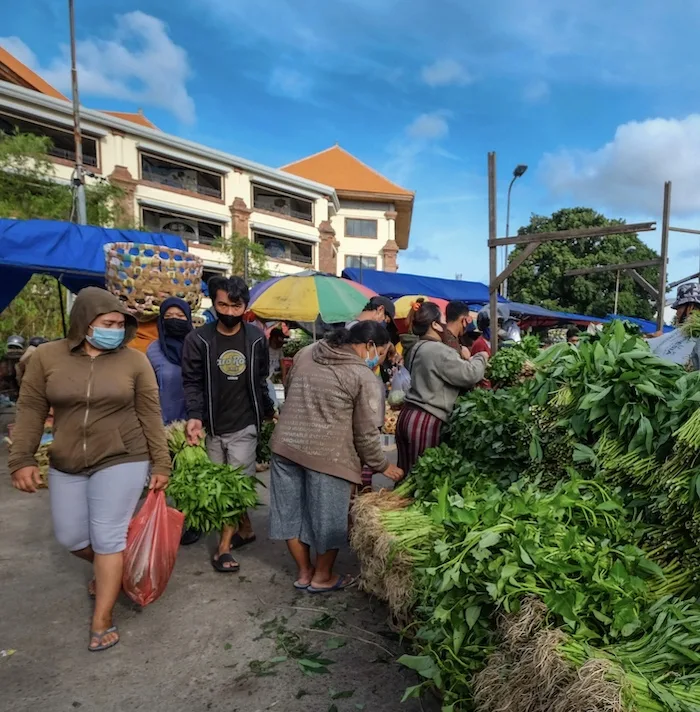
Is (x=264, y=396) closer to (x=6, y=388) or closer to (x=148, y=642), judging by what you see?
(x=148, y=642)

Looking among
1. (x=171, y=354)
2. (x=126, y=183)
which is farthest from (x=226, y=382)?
(x=126, y=183)

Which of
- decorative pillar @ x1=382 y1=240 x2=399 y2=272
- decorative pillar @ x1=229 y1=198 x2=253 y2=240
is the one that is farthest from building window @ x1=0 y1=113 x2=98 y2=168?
decorative pillar @ x1=382 y1=240 x2=399 y2=272

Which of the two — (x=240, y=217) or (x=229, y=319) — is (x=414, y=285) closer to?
(x=229, y=319)

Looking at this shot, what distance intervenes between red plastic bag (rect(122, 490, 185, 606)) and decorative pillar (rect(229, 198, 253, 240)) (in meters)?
25.5

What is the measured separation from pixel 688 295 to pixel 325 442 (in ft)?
8.20

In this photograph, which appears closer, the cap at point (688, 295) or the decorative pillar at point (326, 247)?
the cap at point (688, 295)

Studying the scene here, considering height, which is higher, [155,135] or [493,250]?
[155,135]

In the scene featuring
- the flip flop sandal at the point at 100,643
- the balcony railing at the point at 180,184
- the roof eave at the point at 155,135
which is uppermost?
the roof eave at the point at 155,135

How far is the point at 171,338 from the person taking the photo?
12.7ft

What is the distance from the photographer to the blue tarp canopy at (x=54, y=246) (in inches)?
218

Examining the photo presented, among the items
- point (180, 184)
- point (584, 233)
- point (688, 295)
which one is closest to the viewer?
point (688, 295)

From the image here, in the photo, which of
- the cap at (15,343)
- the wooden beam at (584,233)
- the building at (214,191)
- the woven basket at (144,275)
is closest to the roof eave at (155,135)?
the building at (214,191)

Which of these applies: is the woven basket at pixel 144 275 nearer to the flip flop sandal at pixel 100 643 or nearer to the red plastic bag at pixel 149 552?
the red plastic bag at pixel 149 552

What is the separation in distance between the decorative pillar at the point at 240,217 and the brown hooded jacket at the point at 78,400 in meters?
25.4
